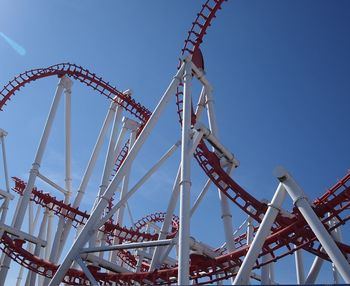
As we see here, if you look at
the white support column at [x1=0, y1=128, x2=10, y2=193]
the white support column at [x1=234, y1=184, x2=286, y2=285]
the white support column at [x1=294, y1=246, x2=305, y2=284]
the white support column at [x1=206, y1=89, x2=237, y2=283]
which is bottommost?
the white support column at [x1=234, y1=184, x2=286, y2=285]

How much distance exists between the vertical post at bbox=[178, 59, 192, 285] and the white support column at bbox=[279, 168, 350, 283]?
5.68 ft

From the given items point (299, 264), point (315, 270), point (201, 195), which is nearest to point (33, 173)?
point (201, 195)

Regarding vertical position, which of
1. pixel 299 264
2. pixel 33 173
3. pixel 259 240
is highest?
pixel 33 173

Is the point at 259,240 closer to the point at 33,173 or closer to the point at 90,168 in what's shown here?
the point at 33,173

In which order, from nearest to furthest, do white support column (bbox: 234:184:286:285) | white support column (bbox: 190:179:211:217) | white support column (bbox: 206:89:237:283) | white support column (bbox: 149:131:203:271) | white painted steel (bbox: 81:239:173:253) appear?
white support column (bbox: 234:184:286:285), white painted steel (bbox: 81:239:173:253), white support column (bbox: 206:89:237:283), white support column (bbox: 149:131:203:271), white support column (bbox: 190:179:211:217)

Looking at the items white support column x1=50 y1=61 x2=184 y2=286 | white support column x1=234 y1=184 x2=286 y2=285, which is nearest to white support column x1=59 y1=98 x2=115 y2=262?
white support column x1=50 y1=61 x2=184 y2=286

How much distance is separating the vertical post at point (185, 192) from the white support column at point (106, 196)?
0.53 metres

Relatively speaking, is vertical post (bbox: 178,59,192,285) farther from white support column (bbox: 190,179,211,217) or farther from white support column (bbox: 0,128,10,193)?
white support column (bbox: 0,128,10,193)

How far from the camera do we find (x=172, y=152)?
1057cm

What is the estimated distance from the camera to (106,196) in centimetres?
886

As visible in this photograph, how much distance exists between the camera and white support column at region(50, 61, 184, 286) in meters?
8.36

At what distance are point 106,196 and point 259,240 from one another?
3.65 metres

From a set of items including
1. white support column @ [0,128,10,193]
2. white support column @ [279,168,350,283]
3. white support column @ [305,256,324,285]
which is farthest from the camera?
white support column @ [0,128,10,193]

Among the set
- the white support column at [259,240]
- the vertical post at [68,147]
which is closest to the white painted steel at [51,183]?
the vertical post at [68,147]
